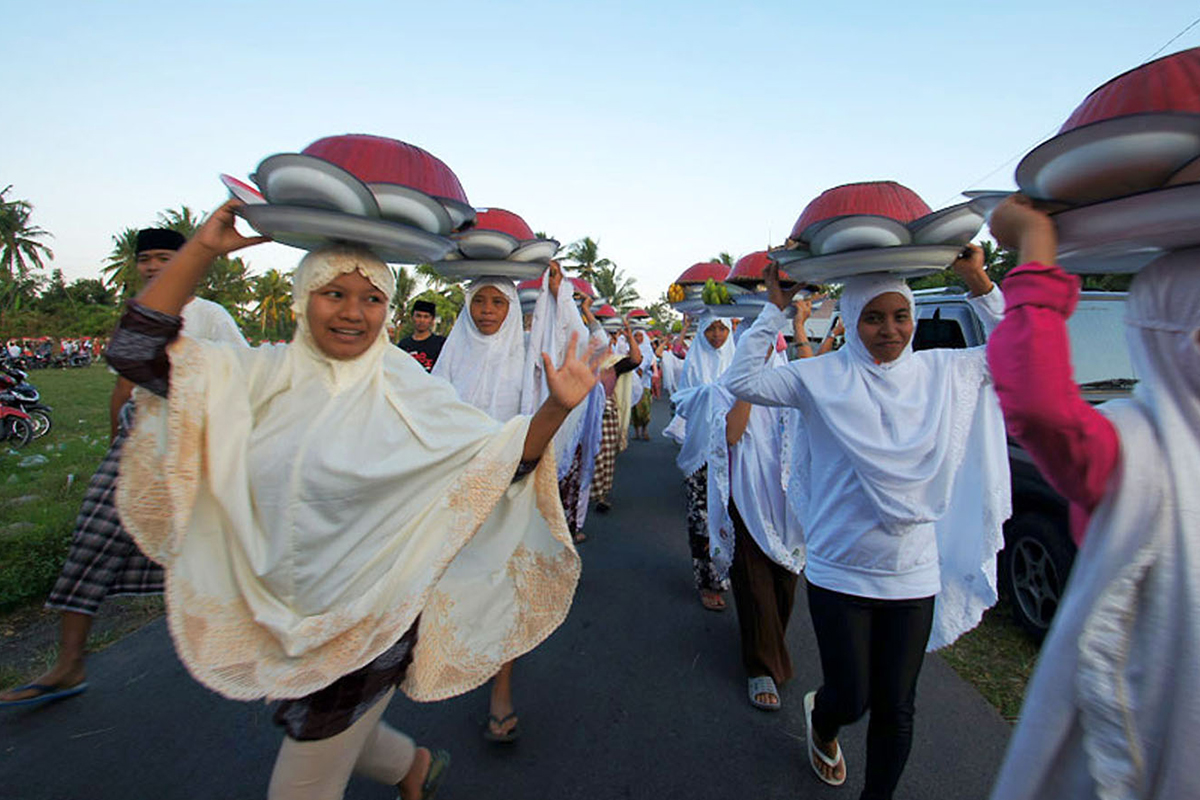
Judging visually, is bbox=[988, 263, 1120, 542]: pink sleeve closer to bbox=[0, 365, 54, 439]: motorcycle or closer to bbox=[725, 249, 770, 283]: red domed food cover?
bbox=[725, 249, 770, 283]: red domed food cover

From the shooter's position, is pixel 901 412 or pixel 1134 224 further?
pixel 901 412

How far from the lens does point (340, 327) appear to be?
1.79m

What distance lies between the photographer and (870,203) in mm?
2176

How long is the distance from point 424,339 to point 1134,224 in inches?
242

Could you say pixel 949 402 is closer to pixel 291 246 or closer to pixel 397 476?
pixel 397 476

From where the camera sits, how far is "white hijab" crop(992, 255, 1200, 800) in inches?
Result: 41.8

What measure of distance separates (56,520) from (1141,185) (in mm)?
7187

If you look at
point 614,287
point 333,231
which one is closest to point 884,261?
point 333,231

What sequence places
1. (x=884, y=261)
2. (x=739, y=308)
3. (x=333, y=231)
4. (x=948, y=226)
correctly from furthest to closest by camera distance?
1. (x=739, y=308)
2. (x=884, y=261)
3. (x=948, y=226)
4. (x=333, y=231)

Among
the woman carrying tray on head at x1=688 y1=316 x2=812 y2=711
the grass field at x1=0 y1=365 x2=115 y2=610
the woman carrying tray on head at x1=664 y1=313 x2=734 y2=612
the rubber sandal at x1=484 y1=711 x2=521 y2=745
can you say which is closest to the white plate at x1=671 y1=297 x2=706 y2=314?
the woman carrying tray on head at x1=664 y1=313 x2=734 y2=612

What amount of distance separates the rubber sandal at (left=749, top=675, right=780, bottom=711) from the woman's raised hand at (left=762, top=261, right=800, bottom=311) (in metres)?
2.03

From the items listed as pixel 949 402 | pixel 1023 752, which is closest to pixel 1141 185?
pixel 1023 752

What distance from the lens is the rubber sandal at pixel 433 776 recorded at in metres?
2.25

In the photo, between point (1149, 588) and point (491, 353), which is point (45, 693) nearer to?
point (491, 353)
